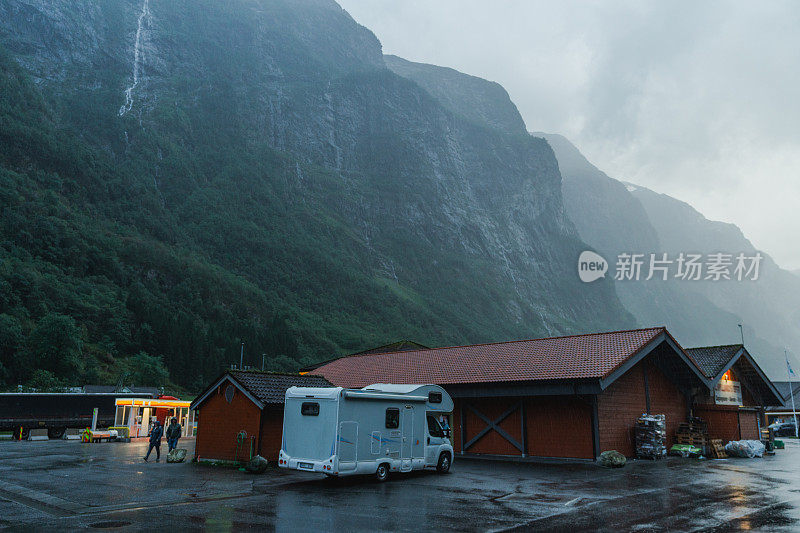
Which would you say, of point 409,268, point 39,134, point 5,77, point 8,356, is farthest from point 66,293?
point 409,268

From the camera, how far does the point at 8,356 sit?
275 feet

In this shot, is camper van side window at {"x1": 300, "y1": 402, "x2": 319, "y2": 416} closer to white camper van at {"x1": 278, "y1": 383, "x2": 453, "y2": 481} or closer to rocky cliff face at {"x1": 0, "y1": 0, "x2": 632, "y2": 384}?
white camper van at {"x1": 278, "y1": 383, "x2": 453, "y2": 481}

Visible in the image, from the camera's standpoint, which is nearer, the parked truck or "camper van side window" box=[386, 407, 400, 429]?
"camper van side window" box=[386, 407, 400, 429]

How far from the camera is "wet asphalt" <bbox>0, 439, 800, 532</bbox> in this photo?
11.8 m

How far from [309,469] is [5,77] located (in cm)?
16750

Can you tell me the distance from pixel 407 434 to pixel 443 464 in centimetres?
249

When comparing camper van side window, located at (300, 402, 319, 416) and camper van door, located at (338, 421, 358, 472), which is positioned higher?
camper van side window, located at (300, 402, 319, 416)

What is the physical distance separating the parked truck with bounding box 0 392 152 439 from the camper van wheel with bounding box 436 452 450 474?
32.8 meters

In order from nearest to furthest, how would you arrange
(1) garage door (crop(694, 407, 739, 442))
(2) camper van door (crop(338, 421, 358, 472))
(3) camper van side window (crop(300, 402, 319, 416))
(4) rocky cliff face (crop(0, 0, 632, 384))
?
(2) camper van door (crop(338, 421, 358, 472)) < (3) camper van side window (crop(300, 402, 319, 416)) < (1) garage door (crop(694, 407, 739, 442)) < (4) rocky cliff face (crop(0, 0, 632, 384))

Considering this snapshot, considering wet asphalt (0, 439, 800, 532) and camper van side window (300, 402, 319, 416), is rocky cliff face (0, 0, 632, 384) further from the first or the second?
camper van side window (300, 402, 319, 416)

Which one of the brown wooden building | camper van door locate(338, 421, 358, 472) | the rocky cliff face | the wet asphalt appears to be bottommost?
the wet asphalt

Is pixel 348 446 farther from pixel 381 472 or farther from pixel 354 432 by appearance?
pixel 381 472

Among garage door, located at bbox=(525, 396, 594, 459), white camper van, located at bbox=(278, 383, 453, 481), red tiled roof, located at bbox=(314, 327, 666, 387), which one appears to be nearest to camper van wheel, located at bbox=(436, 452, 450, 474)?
white camper van, located at bbox=(278, 383, 453, 481)

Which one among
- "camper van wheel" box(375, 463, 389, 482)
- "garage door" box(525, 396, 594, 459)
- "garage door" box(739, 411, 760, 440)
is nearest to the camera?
"camper van wheel" box(375, 463, 389, 482)
